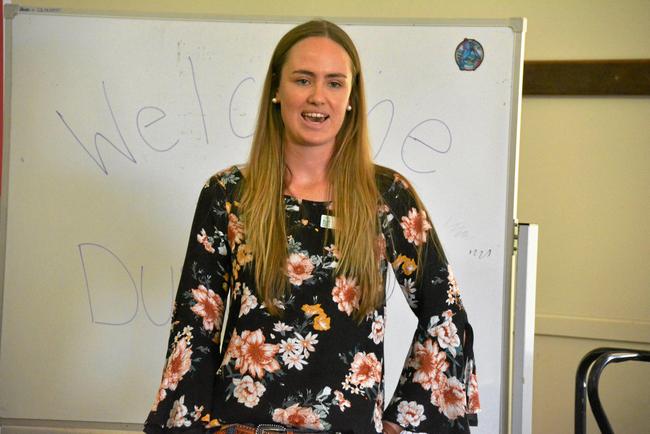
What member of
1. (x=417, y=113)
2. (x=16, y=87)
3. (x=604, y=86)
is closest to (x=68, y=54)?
(x=16, y=87)

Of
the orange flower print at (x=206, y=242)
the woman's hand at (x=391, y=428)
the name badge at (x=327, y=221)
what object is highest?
the name badge at (x=327, y=221)

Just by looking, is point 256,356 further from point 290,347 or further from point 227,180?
point 227,180

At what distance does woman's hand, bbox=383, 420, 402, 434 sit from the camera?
1.35 meters

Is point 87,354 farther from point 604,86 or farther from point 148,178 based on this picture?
point 604,86

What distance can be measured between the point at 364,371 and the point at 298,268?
0.64 feet

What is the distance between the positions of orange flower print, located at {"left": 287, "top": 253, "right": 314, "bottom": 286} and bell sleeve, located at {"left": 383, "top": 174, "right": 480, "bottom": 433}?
17cm

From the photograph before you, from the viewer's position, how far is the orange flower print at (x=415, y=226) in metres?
1.38

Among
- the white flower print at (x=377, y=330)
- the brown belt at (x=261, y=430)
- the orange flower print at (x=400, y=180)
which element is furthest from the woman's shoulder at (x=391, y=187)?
the brown belt at (x=261, y=430)

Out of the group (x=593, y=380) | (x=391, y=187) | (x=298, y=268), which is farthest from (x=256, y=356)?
(x=593, y=380)

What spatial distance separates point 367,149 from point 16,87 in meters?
1.11

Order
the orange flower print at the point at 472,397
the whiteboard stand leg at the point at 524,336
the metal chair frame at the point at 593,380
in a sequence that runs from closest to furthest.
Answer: the orange flower print at the point at 472,397
the metal chair frame at the point at 593,380
the whiteboard stand leg at the point at 524,336

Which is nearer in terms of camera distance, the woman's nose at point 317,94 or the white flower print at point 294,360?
the white flower print at point 294,360

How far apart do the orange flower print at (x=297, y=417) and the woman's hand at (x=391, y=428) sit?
0.19 meters

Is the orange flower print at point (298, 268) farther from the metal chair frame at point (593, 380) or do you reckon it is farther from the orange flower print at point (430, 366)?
the metal chair frame at point (593, 380)
